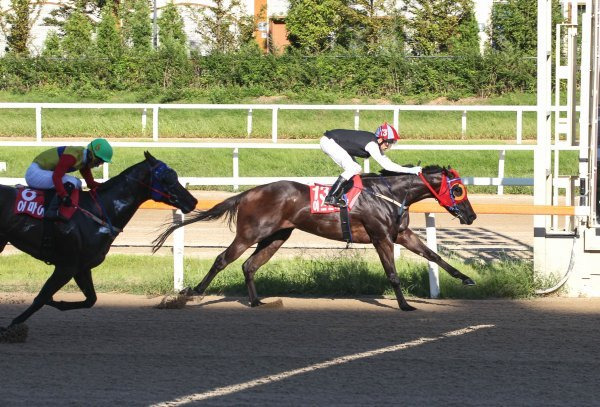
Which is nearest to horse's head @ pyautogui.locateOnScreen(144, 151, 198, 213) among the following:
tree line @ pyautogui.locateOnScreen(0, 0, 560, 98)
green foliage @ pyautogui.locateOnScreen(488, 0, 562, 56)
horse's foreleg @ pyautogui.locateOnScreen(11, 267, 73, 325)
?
→ horse's foreleg @ pyautogui.locateOnScreen(11, 267, 73, 325)

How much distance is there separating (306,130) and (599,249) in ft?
39.0

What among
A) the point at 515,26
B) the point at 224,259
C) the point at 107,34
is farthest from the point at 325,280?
the point at 515,26

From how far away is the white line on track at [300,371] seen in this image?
19.6 ft

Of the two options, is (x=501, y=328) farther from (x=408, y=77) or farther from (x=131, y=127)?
(x=408, y=77)

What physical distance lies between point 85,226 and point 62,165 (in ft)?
1.47

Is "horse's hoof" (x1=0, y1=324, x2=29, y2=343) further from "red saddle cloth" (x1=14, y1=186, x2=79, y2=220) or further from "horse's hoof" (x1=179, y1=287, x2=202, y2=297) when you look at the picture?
"horse's hoof" (x1=179, y1=287, x2=202, y2=297)

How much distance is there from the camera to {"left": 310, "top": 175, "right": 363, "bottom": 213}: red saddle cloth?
9225mm

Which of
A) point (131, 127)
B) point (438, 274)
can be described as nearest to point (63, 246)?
point (438, 274)

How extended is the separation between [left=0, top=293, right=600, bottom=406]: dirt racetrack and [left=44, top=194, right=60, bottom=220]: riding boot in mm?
828

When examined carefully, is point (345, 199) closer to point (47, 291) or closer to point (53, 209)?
point (53, 209)

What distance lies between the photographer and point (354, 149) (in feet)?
31.1

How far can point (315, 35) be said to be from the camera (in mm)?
31188

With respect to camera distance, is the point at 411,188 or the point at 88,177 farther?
the point at 411,188

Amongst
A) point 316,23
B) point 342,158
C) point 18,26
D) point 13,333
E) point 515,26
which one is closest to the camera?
point 13,333
